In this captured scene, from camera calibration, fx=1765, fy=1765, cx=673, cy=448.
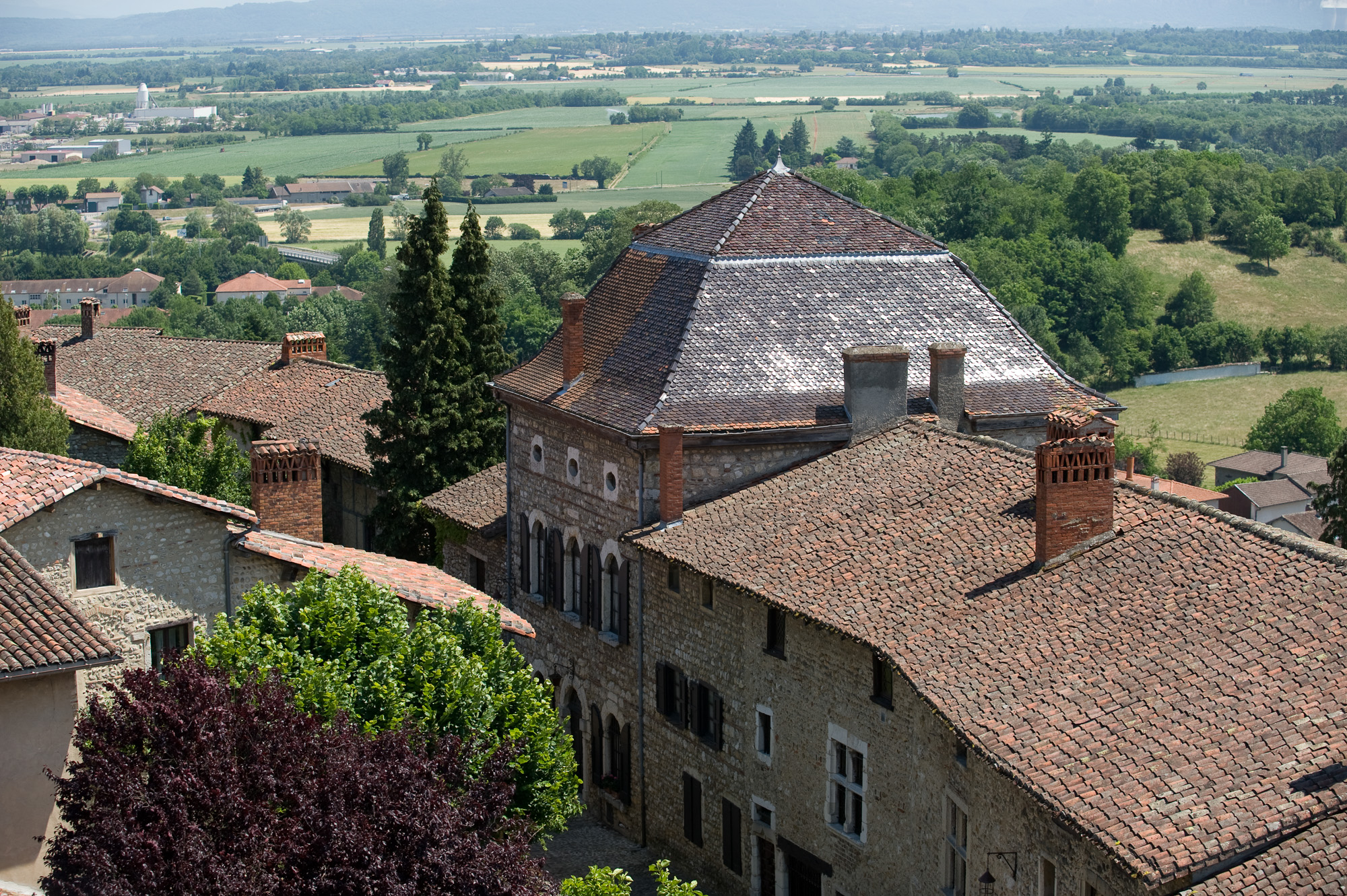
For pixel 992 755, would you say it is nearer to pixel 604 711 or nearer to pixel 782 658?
pixel 782 658

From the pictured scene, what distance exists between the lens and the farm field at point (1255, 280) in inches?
6329

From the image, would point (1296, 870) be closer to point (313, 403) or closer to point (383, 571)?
point (383, 571)

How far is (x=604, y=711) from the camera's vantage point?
38.0 metres

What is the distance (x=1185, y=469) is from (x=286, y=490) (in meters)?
94.6

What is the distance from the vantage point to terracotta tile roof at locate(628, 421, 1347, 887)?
66.1 ft

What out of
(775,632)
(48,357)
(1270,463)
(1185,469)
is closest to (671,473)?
(775,632)

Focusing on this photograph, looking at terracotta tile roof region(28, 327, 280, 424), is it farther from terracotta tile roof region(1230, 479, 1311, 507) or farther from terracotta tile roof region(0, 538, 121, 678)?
terracotta tile roof region(1230, 479, 1311, 507)

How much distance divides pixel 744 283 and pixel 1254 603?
16.9m

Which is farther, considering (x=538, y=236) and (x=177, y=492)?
(x=538, y=236)

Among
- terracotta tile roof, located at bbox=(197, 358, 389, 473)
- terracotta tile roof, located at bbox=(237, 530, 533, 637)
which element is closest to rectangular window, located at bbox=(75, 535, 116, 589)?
terracotta tile roof, located at bbox=(237, 530, 533, 637)

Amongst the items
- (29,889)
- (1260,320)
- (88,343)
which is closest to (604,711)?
(29,889)

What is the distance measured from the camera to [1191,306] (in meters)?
156

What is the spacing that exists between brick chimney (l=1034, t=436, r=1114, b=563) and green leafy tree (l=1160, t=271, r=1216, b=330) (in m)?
134

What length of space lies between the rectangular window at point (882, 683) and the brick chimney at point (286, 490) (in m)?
12.4
